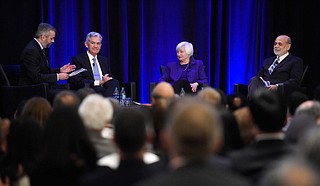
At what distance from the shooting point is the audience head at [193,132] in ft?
4.55

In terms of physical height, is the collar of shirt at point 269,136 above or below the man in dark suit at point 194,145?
below

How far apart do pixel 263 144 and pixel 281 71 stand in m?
4.79

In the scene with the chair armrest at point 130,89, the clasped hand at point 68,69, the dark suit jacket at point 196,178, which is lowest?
the chair armrest at point 130,89

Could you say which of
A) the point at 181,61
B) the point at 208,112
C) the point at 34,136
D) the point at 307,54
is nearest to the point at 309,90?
the point at 307,54

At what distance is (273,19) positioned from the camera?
8.19 m

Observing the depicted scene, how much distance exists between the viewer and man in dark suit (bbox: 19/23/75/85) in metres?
6.11

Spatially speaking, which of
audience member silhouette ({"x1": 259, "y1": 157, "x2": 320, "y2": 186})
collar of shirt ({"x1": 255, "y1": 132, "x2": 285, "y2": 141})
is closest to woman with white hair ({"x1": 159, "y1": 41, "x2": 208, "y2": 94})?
collar of shirt ({"x1": 255, "y1": 132, "x2": 285, "y2": 141})

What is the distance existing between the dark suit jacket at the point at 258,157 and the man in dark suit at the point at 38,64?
14.4 feet

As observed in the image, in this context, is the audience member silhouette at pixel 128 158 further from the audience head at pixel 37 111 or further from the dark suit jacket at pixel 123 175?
the audience head at pixel 37 111

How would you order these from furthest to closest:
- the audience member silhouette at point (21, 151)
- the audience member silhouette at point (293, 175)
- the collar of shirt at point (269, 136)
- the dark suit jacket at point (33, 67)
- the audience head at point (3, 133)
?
the dark suit jacket at point (33, 67) < the audience head at point (3, 133) < the audience member silhouette at point (21, 151) < the collar of shirt at point (269, 136) < the audience member silhouette at point (293, 175)

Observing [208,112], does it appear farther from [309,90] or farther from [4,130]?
[309,90]

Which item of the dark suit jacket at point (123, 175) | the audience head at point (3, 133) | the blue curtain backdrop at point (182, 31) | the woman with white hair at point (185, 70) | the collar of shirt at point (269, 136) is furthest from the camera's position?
the blue curtain backdrop at point (182, 31)

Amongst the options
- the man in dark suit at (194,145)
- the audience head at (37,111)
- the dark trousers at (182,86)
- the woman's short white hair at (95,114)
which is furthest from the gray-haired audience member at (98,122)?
the dark trousers at (182,86)

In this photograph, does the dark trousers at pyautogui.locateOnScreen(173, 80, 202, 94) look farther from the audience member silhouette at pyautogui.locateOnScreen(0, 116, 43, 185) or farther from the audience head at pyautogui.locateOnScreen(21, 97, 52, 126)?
the audience member silhouette at pyautogui.locateOnScreen(0, 116, 43, 185)
